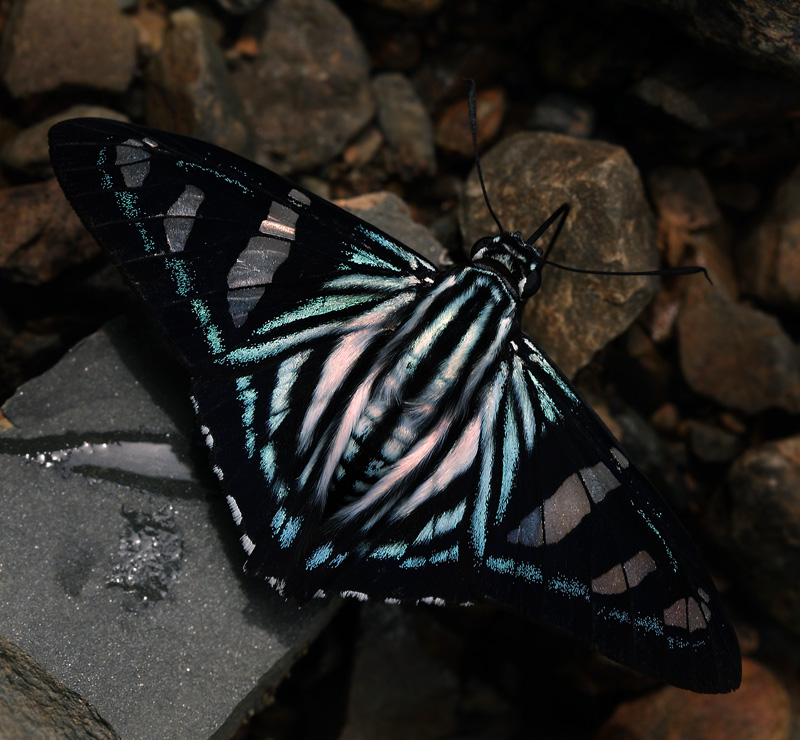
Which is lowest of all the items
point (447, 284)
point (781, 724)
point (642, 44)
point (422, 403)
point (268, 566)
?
point (781, 724)

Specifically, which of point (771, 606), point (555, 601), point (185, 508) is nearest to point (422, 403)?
point (555, 601)

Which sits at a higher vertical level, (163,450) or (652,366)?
(652,366)

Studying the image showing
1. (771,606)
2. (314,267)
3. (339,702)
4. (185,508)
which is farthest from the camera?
(771,606)

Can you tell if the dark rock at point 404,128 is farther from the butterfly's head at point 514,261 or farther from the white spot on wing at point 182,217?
the white spot on wing at point 182,217

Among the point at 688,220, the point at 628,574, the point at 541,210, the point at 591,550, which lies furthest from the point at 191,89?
the point at 628,574

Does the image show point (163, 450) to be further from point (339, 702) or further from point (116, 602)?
point (339, 702)

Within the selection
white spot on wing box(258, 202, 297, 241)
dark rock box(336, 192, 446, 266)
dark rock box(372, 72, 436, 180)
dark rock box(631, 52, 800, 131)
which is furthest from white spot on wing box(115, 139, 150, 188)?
dark rock box(631, 52, 800, 131)

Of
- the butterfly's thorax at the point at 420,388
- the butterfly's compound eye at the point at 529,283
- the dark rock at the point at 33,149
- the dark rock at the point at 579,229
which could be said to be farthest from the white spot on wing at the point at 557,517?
the dark rock at the point at 33,149
